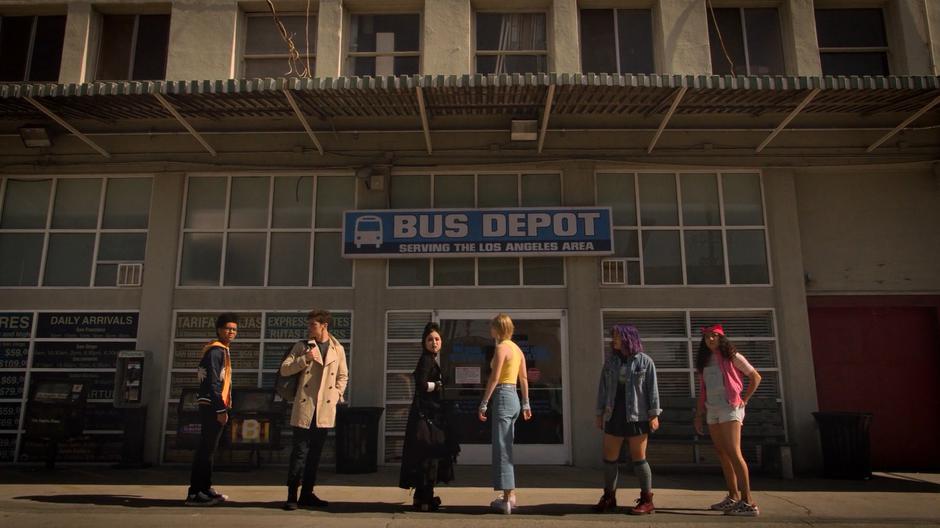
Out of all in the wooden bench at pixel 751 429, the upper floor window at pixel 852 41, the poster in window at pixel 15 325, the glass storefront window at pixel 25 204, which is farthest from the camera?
the upper floor window at pixel 852 41

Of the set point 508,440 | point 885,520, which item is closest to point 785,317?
point 885,520

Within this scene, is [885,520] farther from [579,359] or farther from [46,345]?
[46,345]

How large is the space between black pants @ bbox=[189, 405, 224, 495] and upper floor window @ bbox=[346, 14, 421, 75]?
655 cm

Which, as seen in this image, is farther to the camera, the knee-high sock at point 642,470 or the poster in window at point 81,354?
the poster in window at point 81,354

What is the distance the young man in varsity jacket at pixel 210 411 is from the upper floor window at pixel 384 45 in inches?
229

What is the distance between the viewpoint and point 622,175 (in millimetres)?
10469

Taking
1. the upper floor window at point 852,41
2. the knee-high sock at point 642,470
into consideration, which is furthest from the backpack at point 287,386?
the upper floor window at point 852,41

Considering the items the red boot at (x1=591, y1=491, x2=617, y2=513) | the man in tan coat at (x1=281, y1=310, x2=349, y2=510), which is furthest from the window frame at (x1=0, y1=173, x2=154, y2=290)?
the red boot at (x1=591, y1=491, x2=617, y2=513)

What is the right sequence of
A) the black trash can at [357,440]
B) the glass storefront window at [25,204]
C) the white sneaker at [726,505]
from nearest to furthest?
1. the white sneaker at [726,505]
2. the black trash can at [357,440]
3. the glass storefront window at [25,204]

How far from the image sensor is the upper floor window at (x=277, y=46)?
35.6ft

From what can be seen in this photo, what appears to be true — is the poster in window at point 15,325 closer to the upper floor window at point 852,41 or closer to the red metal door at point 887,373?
the red metal door at point 887,373

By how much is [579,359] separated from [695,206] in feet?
10.6

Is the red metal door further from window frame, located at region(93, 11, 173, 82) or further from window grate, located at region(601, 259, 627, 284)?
window frame, located at region(93, 11, 173, 82)

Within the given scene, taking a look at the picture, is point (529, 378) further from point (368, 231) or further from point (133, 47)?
point (133, 47)
